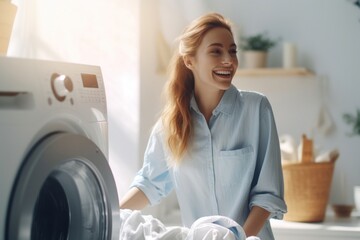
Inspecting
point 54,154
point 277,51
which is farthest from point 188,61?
point 277,51

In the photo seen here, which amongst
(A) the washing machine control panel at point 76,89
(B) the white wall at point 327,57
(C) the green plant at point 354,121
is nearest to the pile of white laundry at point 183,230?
(A) the washing machine control panel at point 76,89

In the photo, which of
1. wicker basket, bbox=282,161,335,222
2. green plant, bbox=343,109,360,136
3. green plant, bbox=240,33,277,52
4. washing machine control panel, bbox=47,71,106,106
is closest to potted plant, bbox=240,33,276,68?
green plant, bbox=240,33,277,52

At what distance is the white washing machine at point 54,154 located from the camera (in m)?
1.22

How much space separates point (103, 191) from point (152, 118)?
4.77 feet

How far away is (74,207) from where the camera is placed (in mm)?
1594

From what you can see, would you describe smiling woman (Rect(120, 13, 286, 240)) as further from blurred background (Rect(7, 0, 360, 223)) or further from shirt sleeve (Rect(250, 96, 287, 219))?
blurred background (Rect(7, 0, 360, 223))

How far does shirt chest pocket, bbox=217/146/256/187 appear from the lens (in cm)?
195

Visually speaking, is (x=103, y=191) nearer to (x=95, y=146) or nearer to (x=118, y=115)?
(x=95, y=146)

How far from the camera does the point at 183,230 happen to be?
1.51 meters

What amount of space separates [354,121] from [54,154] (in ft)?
7.14

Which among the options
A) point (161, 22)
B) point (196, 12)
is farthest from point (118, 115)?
point (196, 12)

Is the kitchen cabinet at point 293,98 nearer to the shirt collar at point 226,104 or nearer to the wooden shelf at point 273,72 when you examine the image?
the wooden shelf at point 273,72

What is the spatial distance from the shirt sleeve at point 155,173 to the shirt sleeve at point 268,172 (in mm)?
323

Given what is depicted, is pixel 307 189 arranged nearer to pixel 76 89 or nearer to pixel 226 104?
pixel 226 104
